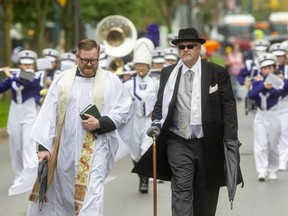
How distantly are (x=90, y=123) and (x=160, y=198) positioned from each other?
176 inches

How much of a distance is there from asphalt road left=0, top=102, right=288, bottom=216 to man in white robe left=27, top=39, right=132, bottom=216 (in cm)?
284

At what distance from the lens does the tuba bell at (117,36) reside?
793 inches

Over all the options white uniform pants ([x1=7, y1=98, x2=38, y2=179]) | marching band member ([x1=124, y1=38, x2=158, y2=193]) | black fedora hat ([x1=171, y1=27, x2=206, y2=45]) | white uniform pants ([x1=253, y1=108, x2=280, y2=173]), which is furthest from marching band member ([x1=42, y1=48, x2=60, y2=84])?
black fedora hat ([x1=171, y1=27, x2=206, y2=45])

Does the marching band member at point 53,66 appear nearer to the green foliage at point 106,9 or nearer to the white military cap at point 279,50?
the white military cap at point 279,50

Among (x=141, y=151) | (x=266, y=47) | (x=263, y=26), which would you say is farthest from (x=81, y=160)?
(x=263, y=26)

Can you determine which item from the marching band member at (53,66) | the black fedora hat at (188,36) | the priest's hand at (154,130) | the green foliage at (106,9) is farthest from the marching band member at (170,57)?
the green foliage at (106,9)

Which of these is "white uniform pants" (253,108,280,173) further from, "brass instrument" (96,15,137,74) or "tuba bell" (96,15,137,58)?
"tuba bell" (96,15,137,58)

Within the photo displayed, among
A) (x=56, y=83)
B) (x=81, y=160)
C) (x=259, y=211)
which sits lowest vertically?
(x=259, y=211)

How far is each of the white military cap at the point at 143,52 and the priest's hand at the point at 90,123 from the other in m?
5.77

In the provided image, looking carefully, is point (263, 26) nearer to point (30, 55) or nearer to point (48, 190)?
point (30, 55)

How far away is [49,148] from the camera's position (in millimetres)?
9734

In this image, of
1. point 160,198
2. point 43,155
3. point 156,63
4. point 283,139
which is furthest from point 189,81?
point 156,63

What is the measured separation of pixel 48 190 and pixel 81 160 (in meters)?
0.40

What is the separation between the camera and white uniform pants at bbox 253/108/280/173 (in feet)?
50.8
